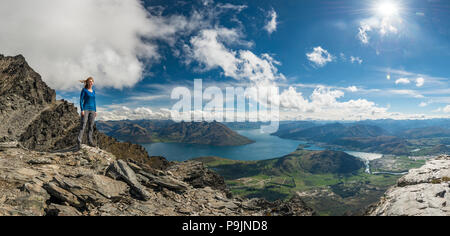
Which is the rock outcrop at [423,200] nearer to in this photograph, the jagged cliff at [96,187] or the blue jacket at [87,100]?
the jagged cliff at [96,187]

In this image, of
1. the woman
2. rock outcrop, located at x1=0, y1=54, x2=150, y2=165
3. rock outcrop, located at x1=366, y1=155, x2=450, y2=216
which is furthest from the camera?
rock outcrop, located at x1=0, y1=54, x2=150, y2=165

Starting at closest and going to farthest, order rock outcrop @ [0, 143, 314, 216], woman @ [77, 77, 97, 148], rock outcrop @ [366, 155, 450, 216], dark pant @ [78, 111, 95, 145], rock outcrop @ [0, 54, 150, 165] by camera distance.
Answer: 1. rock outcrop @ [0, 143, 314, 216]
2. rock outcrop @ [366, 155, 450, 216]
3. woman @ [77, 77, 97, 148]
4. dark pant @ [78, 111, 95, 145]
5. rock outcrop @ [0, 54, 150, 165]

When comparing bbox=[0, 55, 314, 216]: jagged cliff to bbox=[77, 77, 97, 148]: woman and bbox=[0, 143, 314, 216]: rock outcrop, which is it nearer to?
bbox=[0, 143, 314, 216]: rock outcrop

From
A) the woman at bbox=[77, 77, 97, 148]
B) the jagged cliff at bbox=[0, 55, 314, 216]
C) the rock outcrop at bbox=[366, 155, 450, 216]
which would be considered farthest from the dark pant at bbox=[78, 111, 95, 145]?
the rock outcrop at bbox=[366, 155, 450, 216]

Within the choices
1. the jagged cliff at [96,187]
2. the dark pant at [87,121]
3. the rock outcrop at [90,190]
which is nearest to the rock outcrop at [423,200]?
the jagged cliff at [96,187]

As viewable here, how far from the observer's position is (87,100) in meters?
15.0

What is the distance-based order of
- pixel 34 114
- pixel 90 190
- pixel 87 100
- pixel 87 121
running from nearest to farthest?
pixel 90 190 → pixel 87 100 → pixel 87 121 → pixel 34 114

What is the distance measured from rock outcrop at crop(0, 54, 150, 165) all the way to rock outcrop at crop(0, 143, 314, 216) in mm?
44019

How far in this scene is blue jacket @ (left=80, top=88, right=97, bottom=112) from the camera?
14609 mm

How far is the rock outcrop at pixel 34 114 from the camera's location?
52.6m

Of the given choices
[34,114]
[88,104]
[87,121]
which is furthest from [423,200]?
[34,114]

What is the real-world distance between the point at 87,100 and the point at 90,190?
6.95m

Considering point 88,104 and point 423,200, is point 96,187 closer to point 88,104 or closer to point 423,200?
point 88,104
